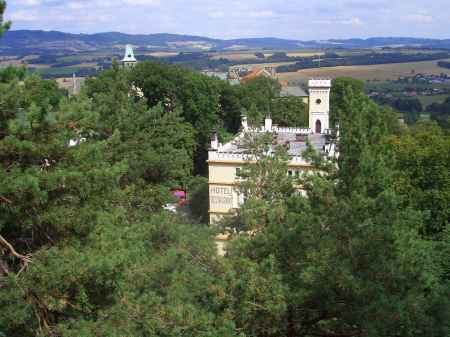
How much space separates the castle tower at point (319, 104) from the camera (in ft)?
169

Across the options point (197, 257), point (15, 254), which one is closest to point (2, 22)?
point (15, 254)

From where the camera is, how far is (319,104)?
2039 inches

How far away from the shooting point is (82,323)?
36.0 feet

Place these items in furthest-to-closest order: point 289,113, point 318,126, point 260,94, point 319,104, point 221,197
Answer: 1. point 260,94
2. point 289,113
3. point 319,104
4. point 318,126
5. point 221,197

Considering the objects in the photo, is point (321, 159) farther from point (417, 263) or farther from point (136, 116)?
point (136, 116)

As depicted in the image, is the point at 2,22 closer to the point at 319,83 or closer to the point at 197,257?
the point at 197,257

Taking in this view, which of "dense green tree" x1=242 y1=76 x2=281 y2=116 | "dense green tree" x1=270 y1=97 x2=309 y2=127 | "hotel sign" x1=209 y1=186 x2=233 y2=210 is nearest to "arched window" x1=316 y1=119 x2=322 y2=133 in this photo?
"dense green tree" x1=242 y1=76 x2=281 y2=116

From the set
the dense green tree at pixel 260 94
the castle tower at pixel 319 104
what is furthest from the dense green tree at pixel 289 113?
the castle tower at pixel 319 104

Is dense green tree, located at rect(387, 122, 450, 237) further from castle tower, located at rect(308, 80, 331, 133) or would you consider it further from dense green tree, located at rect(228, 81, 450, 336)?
castle tower, located at rect(308, 80, 331, 133)

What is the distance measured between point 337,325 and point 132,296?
5333mm

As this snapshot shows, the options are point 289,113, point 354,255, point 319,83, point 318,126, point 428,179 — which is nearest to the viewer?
point 354,255

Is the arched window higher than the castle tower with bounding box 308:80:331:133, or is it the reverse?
the castle tower with bounding box 308:80:331:133

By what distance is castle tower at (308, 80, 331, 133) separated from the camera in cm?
5141

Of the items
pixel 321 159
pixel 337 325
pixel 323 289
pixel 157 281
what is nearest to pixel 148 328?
pixel 157 281
